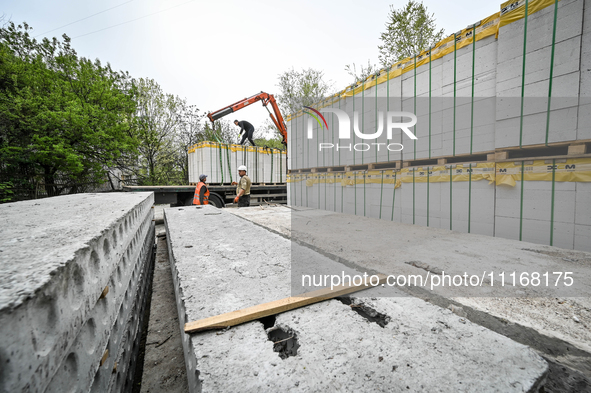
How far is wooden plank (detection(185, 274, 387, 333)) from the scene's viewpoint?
1.07m

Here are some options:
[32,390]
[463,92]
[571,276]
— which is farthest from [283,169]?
[32,390]

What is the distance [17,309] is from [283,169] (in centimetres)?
1079

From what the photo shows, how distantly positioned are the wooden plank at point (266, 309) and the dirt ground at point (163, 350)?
504 mm

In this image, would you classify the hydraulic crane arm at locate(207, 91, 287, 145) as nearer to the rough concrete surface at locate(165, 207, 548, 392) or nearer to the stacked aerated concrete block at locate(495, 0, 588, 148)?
the stacked aerated concrete block at locate(495, 0, 588, 148)

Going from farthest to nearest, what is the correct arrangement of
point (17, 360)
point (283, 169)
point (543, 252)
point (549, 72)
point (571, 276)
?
point (283, 169), point (549, 72), point (543, 252), point (571, 276), point (17, 360)

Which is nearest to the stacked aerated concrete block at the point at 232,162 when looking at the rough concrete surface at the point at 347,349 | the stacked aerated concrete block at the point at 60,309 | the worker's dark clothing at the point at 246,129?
the worker's dark clothing at the point at 246,129

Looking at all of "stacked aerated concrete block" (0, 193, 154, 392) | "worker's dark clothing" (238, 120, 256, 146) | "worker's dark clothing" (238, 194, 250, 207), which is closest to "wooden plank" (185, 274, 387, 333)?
"stacked aerated concrete block" (0, 193, 154, 392)

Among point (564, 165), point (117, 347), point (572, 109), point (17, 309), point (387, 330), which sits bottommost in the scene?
point (117, 347)

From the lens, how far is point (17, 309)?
0.48m

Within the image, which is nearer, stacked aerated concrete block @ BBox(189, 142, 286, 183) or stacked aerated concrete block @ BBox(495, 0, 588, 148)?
stacked aerated concrete block @ BBox(495, 0, 588, 148)

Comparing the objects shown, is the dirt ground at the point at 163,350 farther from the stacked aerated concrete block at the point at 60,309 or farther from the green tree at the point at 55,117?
the green tree at the point at 55,117

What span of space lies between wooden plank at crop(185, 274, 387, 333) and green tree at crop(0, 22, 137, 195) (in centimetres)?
1320

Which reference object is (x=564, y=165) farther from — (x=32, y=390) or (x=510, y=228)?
(x=32, y=390)

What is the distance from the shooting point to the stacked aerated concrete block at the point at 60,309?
1.63 ft
